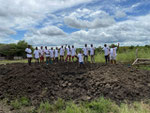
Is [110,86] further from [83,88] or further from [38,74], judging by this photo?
[38,74]

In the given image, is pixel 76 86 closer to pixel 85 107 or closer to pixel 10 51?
pixel 85 107

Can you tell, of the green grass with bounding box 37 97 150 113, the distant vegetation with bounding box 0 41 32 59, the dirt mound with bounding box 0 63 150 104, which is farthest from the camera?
the distant vegetation with bounding box 0 41 32 59

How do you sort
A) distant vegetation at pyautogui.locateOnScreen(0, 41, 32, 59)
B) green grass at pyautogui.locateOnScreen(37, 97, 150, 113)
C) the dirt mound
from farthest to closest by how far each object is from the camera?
1. distant vegetation at pyautogui.locateOnScreen(0, 41, 32, 59)
2. the dirt mound
3. green grass at pyautogui.locateOnScreen(37, 97, 150, 113)

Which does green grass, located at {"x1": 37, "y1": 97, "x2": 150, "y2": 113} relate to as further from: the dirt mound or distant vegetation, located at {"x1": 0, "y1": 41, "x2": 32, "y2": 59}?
distant vegetation, located at {"x1": 0, "y1": 41, "x2": 32, "y2": 59}

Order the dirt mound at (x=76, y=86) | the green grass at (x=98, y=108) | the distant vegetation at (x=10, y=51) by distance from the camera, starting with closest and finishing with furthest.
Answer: the green grass at (x=98, y=108), the dirt mound at (x=76, y=86), the distant vegetation at (x=10, y=51)

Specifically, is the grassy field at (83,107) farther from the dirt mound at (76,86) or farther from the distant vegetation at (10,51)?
the distant vegetation at (10,51)

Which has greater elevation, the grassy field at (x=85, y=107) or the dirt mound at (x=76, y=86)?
the dirt mound at (x=76, y=86)

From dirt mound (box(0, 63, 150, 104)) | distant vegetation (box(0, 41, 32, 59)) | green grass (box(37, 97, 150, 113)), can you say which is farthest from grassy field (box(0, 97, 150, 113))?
distant vegetation (box(0, 41, 32, 59))

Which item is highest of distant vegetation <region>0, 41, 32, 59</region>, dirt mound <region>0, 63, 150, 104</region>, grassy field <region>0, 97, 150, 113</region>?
distant vegetation <region>0, 41, 32, 59</region>

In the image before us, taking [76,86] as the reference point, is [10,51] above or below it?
above

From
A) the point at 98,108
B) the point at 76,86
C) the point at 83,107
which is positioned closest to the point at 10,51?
the point at 76,86

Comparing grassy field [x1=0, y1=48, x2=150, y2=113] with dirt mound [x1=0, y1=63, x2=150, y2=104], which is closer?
grassy field [x1=0, y1=48, x2=150, y2=113]

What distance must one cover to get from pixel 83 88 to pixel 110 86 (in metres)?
1.21

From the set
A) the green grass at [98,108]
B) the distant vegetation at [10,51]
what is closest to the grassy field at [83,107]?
the green grass at [98,108]
